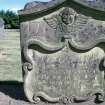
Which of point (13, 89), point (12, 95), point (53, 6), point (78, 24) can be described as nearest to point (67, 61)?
point (78, 24)

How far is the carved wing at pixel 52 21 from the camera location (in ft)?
24.8

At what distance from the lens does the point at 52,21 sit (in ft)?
24.8

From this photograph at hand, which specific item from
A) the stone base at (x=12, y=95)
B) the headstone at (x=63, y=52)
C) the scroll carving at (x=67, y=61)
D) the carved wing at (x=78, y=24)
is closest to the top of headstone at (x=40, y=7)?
the headstone at (x=63, y=52)

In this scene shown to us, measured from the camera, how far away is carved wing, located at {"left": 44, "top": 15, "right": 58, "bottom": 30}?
24.8 feet

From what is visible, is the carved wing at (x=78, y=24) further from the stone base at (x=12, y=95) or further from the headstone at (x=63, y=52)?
the stone base at (x=12, y=95)

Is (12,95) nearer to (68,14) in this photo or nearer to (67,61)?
(67,61)

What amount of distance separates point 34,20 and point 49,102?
135 cm

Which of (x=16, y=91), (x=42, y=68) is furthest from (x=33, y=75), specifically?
(x=16, y=91)

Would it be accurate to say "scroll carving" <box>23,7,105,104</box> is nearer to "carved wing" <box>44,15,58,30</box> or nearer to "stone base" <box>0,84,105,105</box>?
"carved wing" <box>44,15,58,30</box>

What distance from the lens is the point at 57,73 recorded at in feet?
25.2

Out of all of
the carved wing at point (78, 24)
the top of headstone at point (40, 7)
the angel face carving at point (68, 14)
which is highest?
the top of headstone at point (40, 7)

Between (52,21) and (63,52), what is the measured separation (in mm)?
526

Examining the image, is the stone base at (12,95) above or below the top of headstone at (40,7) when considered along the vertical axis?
below

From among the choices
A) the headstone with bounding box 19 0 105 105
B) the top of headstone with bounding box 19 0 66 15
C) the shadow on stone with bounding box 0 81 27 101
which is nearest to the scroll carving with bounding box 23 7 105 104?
the headstone with bounding box 19 0 105 105
